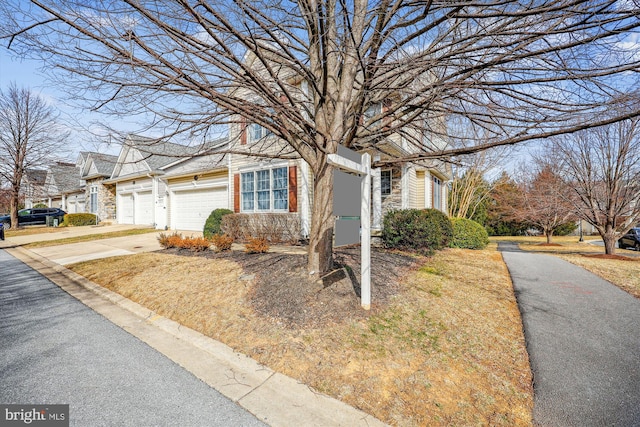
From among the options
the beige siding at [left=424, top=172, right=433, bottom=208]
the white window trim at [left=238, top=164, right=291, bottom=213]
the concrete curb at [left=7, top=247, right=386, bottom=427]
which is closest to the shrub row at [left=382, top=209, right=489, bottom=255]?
the white window trim at [left=238, top=164, right=291, bottom=213]

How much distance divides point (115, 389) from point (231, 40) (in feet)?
14.1

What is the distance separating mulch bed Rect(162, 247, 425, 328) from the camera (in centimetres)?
393

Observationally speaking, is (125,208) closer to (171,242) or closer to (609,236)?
(171,242)

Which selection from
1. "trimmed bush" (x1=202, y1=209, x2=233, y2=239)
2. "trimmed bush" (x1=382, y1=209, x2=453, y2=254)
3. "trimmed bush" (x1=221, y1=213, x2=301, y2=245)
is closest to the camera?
"trimmed bush" (x1=382, y1=209, x2=453, y2=254)

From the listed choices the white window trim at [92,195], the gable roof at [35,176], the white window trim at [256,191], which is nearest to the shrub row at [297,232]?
the white window trim at [256,191]

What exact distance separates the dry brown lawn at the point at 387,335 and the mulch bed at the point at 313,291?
0.03m

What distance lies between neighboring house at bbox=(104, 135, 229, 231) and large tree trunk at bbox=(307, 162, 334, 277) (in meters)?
9.30

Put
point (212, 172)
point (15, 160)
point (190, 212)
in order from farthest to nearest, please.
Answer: point (15, 160)
point (190, 212)
point (212, 172)

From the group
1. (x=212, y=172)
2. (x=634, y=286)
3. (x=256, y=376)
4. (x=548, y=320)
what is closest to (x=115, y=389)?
(x=256, y=376)

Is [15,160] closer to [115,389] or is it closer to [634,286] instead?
[115,389]

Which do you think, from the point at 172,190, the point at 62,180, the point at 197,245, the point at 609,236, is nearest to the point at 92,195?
the point at 62,180

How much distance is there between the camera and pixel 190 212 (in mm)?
16328

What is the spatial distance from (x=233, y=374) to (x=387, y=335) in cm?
181

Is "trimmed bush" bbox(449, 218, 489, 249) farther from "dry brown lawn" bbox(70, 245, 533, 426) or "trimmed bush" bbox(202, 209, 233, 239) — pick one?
"trimmed bush" bbox(202, 209, 233, 239)
